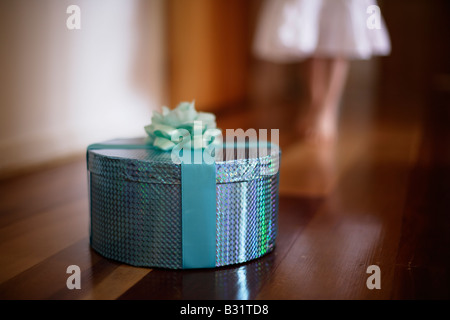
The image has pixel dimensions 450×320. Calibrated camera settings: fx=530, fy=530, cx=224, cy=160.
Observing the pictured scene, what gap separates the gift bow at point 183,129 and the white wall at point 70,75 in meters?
0.86

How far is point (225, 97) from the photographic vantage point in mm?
3744

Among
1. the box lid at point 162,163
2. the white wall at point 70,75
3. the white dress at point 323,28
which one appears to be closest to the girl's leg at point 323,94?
the white dress at point 323,28

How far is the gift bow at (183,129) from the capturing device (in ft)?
3.15

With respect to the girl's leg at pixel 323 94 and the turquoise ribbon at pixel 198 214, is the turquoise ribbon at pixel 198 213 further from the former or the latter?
the girl's leg at pixel 323 94

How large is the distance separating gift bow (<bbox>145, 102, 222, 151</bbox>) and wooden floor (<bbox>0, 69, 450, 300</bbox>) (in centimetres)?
23

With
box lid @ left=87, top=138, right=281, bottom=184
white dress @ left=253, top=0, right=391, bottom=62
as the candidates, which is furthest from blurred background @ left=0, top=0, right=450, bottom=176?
box lid @ left=87, top=138, right=281, bottom=184

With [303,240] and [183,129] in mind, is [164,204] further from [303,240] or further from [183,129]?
[303,240]

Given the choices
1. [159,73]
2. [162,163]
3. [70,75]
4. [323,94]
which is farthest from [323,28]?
[162,163]

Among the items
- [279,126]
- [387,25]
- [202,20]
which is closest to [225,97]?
[202,20]

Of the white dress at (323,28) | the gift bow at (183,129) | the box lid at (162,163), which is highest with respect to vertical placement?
the white dress at (323,28)

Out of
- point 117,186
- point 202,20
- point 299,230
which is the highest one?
point 202,20

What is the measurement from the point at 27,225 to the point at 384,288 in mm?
763

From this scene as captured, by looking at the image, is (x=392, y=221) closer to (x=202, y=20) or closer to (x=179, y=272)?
(x=179, y=272)

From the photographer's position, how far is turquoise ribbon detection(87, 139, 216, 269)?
0.88m
